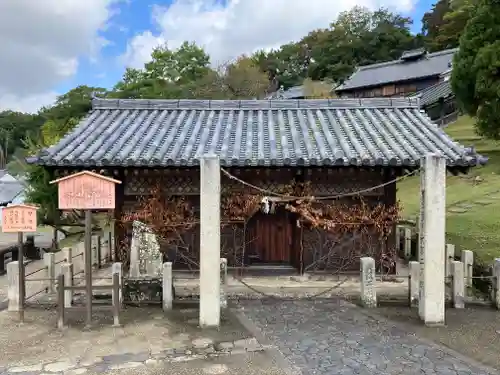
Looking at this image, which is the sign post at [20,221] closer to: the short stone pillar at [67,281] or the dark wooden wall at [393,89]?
the short stone pillar at [67,281]

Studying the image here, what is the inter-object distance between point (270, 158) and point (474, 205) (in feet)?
41.9

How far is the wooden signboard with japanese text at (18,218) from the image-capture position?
27.6ft

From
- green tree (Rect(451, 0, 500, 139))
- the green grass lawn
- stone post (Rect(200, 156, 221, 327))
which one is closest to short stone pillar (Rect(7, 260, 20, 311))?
stone post (Rect(200, 156, 221, 327))

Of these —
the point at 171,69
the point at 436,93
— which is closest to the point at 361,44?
the point at 436,93

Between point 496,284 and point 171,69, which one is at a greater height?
point 171,69

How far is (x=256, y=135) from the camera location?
11523 millimetres

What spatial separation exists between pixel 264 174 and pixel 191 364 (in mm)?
5763

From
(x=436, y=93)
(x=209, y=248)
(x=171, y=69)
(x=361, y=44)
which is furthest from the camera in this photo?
(x=361, y=44)

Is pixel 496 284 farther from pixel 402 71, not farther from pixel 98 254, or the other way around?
pixel 402 71

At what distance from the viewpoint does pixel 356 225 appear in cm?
1102

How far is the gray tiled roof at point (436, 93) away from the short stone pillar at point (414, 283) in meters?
30.2

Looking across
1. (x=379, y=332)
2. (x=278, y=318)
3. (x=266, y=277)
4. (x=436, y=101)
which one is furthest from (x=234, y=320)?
(x=436, y=101)

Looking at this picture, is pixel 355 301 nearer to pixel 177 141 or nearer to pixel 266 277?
pixel 266 277

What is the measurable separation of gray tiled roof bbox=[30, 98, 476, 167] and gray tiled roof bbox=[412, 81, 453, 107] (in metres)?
26.3
